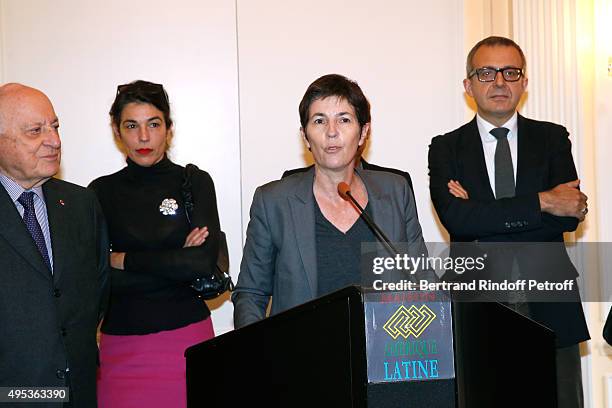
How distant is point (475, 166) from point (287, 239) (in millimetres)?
1190

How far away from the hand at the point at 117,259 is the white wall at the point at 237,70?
132 cm

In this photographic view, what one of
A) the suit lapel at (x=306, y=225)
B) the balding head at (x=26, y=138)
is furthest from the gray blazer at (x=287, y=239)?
the balding head at (x=26, y=138)

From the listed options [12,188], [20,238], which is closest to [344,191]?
[20,238]

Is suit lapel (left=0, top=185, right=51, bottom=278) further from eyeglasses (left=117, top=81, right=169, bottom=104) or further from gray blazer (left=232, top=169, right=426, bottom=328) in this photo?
eyeglasses (left=117, top=81, right=169, bottom=104)

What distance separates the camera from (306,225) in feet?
9.52

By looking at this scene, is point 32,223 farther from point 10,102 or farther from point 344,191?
point 344,191

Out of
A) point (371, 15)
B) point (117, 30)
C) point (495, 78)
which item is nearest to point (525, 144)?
point (495, 78)

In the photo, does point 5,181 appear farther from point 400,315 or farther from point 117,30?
point 117,30

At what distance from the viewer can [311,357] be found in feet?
6.07

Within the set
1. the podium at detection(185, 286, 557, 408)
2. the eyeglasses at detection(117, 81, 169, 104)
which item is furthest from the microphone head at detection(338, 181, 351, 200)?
the eyeglasses at detection(117, 81, 169, 104)

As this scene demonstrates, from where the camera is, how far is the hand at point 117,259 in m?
3.69

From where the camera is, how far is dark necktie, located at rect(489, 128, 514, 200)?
367cm

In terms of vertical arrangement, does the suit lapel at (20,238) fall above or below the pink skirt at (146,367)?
above

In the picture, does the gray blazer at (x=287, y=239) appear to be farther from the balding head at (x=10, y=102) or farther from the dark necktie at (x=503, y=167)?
the balding head at (x=10, y=102)
